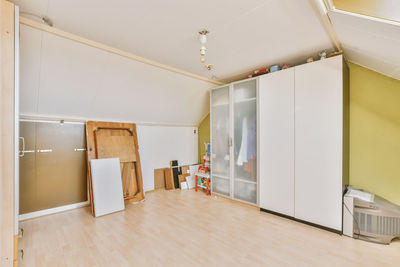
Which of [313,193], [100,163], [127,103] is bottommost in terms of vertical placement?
[313,193]

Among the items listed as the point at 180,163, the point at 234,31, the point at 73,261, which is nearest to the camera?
the point at 73,261

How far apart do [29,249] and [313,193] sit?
Result: 371 cm

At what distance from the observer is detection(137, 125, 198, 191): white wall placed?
4.20 m

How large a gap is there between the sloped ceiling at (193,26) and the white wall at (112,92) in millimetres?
335

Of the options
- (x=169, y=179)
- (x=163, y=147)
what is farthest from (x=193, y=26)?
(x=169, y=179)

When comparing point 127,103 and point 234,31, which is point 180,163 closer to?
point 127,103

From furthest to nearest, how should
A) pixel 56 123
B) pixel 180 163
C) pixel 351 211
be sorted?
pixel 180 163, pixel 56 123, pixel 351 211

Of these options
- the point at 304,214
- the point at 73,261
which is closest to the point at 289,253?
the point at 304,214

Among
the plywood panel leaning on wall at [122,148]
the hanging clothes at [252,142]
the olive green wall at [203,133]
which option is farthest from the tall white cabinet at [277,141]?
the plywood panel leaning on wall at [122,148]

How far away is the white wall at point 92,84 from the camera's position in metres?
2.33

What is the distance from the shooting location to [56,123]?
10.2 feet

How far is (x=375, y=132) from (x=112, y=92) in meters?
4.21

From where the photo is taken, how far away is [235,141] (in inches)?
144

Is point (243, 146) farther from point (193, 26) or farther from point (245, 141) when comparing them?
point (193, 26)
